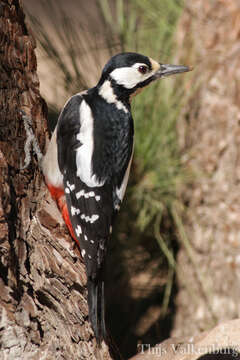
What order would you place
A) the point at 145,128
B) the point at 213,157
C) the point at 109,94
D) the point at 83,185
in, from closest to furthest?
the point at 83,185
the point at 109,94
the point at 145,128
the point at 213,157

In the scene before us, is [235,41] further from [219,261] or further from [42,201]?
[42,201]

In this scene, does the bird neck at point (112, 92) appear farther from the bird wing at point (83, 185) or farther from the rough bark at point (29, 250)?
the rough bark at point (29, 250)

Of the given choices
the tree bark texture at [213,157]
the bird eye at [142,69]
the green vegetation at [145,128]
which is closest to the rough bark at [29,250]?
the bird eye at [142,69]

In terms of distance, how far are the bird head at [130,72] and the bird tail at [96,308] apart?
881 mm

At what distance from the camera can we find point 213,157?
3.48 metres

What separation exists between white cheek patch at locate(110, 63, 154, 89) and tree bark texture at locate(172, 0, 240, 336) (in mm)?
952

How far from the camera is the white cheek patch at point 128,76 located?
2443 mm

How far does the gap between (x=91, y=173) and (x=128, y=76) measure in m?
0.55

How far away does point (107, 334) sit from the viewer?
2189 millimetres

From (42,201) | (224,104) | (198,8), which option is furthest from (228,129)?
(42,201)

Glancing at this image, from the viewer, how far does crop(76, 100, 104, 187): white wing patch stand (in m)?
2.21

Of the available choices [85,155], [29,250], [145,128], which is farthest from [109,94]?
[145,128]

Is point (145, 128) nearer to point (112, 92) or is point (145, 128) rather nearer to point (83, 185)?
point (112, 92)

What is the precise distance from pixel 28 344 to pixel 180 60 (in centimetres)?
221
